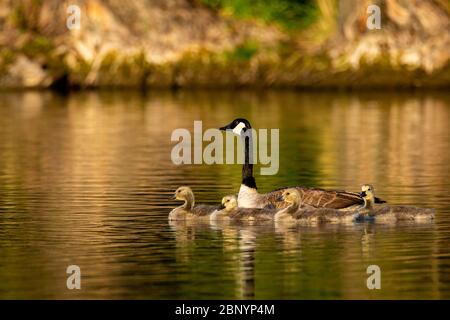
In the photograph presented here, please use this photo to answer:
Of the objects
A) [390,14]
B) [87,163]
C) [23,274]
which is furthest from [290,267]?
[390,14]

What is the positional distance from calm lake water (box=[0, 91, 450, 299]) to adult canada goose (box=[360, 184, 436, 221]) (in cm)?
21

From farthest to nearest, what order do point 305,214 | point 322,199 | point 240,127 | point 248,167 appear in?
1. point 240,127
2. point 248,167
3. point 322,199
4. point 305,214

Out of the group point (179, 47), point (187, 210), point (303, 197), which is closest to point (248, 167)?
point (303, 197)

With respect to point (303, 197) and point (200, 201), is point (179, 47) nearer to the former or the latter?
point (200, 201)

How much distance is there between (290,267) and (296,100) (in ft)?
104

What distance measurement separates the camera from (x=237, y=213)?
63.1 ft

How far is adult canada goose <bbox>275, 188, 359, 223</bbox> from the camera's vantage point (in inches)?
746

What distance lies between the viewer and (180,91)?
5328 centimetres

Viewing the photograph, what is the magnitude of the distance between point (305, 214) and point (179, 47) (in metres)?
35.4

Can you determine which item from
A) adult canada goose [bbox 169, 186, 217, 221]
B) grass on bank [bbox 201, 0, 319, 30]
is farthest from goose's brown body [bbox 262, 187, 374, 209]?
grass on bank [bbox 201, 0, 319, 30]

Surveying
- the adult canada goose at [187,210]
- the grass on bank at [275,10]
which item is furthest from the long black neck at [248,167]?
the grass on bank at [275,10]

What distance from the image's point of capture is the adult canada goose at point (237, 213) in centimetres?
1916

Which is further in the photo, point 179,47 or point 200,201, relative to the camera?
point 179,47

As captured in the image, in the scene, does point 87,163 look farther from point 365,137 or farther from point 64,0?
point 64,0
